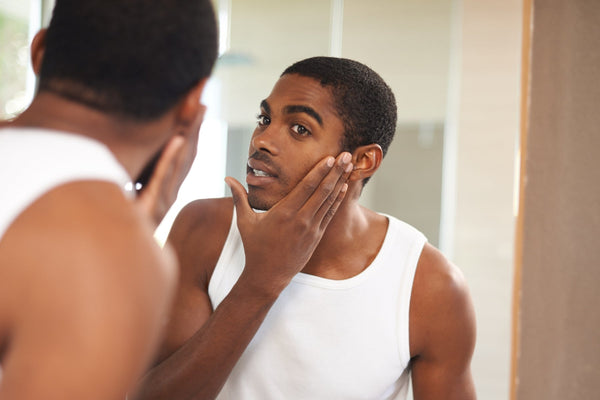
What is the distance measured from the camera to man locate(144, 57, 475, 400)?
1.18 meters

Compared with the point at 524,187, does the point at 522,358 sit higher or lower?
lower

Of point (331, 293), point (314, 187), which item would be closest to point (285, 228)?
point (314, 187)

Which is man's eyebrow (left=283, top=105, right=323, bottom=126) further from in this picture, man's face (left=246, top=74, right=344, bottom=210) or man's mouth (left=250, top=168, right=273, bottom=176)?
man's mouth (left=250, top=168, right=273, bottom=176)

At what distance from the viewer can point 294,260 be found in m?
1.09

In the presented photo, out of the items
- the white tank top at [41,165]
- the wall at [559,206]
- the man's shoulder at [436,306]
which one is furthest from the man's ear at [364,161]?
the white tank top at [41,165]

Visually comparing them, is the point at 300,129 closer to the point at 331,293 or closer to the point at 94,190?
the point at 331,293

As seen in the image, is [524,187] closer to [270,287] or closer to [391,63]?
[270,287]

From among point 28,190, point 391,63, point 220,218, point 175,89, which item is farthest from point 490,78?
point 28,190

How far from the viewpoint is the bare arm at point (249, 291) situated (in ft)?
3.48

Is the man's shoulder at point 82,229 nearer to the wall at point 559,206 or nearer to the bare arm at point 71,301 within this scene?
the bare arm at point 71,301

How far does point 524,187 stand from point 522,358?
249mm

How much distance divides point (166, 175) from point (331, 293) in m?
0.67

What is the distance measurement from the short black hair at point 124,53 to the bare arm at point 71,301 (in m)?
0.11

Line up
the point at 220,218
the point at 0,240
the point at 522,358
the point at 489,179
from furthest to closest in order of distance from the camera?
1. the point at 489,179
2. the point at 220,218
3. the point at 522,358
4. the point at 0,240
